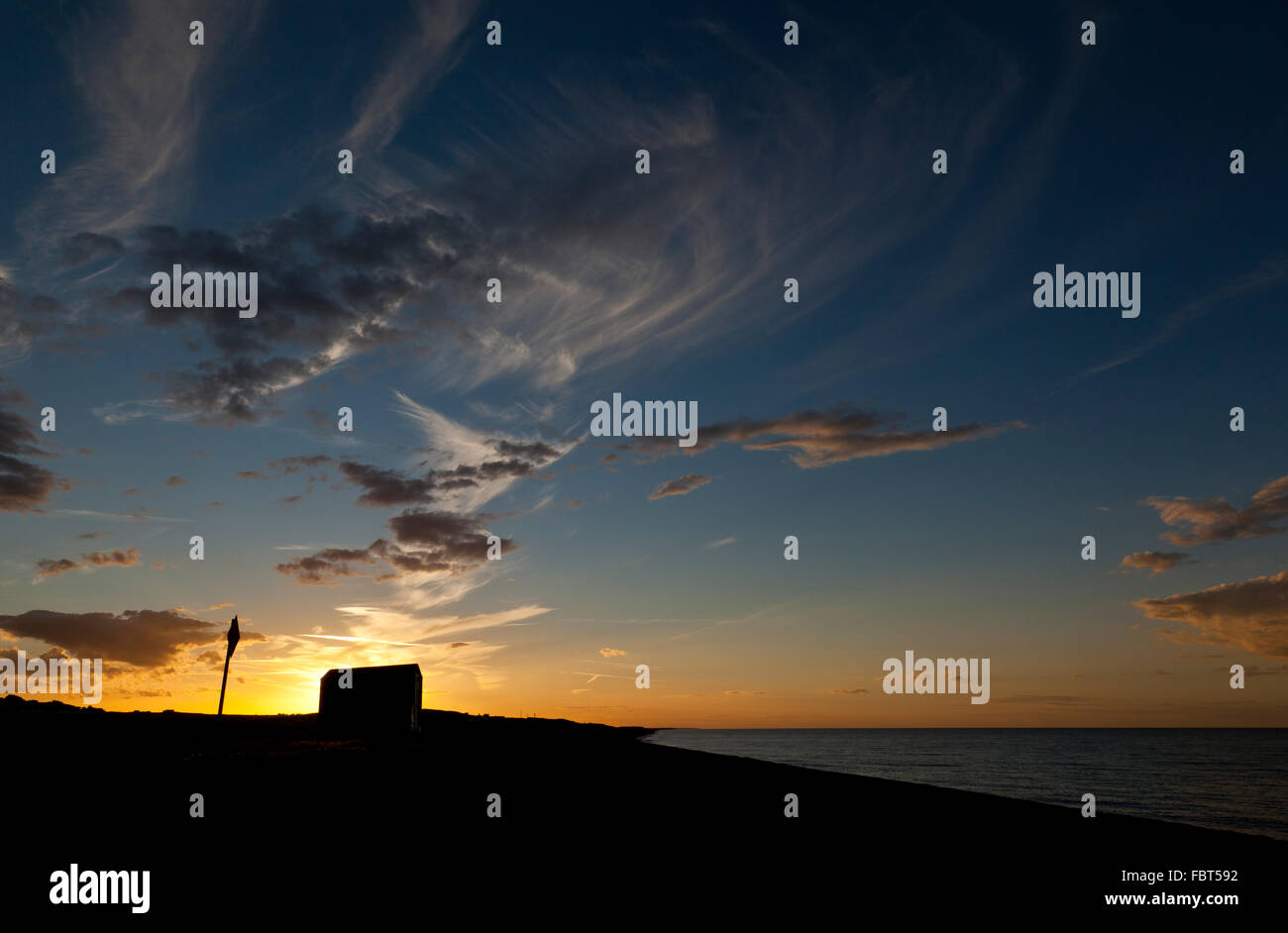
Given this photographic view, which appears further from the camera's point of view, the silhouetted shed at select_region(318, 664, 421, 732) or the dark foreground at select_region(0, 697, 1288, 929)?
the silhouetted shed at select_region(318, 664, 421, 732)

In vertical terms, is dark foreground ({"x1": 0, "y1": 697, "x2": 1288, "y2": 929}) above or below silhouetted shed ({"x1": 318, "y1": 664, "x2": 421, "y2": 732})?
above
